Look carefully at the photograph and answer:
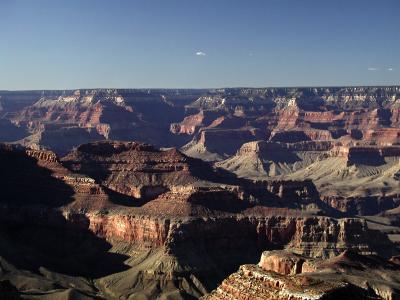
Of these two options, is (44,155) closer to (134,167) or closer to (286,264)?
(134,167)

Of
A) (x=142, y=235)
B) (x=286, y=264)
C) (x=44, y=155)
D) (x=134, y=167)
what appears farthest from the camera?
(x=134, y=167)

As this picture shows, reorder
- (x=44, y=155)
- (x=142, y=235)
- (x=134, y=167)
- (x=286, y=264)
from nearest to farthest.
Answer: (x=286, y=264) < (x=142, y=235) < (x=44, y=155) < (x=134, y=167)

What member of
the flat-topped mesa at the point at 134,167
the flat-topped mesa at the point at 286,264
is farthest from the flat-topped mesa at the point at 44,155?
the flat-topped mesa at the point at 286,264

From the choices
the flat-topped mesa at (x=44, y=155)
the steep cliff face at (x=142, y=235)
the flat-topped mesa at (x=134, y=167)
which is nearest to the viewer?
the steep cliff face at (x=142, y=235)

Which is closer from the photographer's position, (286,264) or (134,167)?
(286,264)

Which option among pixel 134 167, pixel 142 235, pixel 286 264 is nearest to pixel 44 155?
pixel 134 167

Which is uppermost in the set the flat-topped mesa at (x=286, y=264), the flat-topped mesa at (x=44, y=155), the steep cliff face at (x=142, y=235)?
the flat-topped mesa at (x=44, y=155)

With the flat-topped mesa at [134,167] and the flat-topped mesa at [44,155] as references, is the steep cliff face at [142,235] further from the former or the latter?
the flat-topped mesa at [134,167]

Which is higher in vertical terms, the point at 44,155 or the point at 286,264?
the point at 44,155

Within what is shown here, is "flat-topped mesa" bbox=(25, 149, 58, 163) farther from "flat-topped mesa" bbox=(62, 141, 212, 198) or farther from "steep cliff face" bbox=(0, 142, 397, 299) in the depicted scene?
"steep cliff face" bbox=(0, 142, 397, 299)

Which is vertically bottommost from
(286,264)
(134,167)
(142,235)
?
(142,235)

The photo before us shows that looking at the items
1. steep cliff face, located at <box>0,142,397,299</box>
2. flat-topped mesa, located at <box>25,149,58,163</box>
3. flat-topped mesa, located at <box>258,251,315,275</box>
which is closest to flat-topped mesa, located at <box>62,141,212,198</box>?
flat-topped mesa, located at <box>25,149,58,163</box>

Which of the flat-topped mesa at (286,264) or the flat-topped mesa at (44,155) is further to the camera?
the flat-topped mesa at (44,155)
